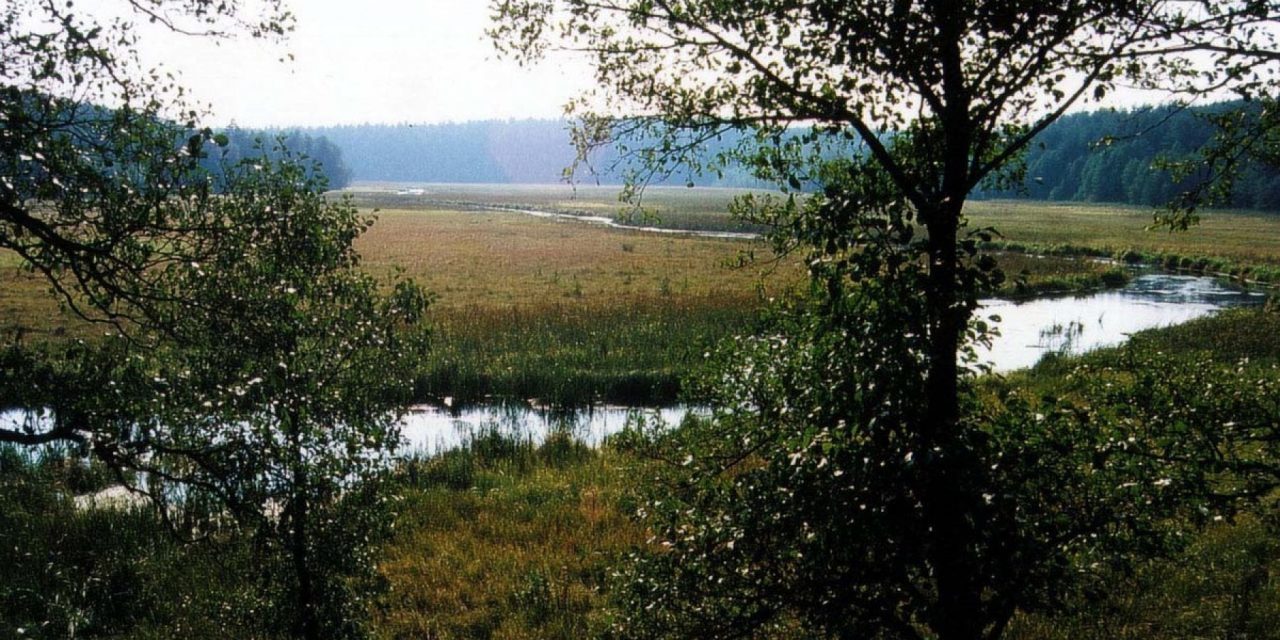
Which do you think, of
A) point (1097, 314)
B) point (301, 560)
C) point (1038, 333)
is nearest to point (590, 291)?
point (1038, 333)

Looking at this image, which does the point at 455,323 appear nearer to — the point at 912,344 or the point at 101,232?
the point at 101,232

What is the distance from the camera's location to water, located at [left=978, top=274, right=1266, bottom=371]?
99.7ft

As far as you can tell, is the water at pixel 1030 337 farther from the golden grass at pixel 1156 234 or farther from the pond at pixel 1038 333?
the golden grass at pixel 1156 234

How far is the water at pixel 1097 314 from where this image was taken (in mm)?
30391

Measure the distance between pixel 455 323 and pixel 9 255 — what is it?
36.4 metres

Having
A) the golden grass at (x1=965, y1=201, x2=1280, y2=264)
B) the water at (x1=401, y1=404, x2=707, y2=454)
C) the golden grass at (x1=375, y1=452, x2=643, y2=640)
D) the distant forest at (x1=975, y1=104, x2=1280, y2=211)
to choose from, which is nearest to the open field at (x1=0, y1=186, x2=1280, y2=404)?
the golden grass at (x1=965, y1=201, x2=1280, y2=264)

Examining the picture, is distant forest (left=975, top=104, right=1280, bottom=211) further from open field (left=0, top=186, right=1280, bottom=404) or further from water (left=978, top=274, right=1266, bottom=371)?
water (left=978, top=274, right=1266, bottom=371)

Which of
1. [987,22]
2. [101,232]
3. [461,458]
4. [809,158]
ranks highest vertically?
[987,22]

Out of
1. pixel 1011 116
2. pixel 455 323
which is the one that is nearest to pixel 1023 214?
pixel 455 323

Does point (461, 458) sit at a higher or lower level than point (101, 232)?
lower

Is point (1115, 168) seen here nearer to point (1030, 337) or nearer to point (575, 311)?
point (1030, 337)

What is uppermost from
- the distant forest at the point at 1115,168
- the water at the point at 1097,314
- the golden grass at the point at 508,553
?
the distant forest at the point at 1115,168

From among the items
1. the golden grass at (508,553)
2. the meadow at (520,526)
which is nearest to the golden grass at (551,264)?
the meadow at (520,526)

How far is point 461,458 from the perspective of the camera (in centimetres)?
1816
